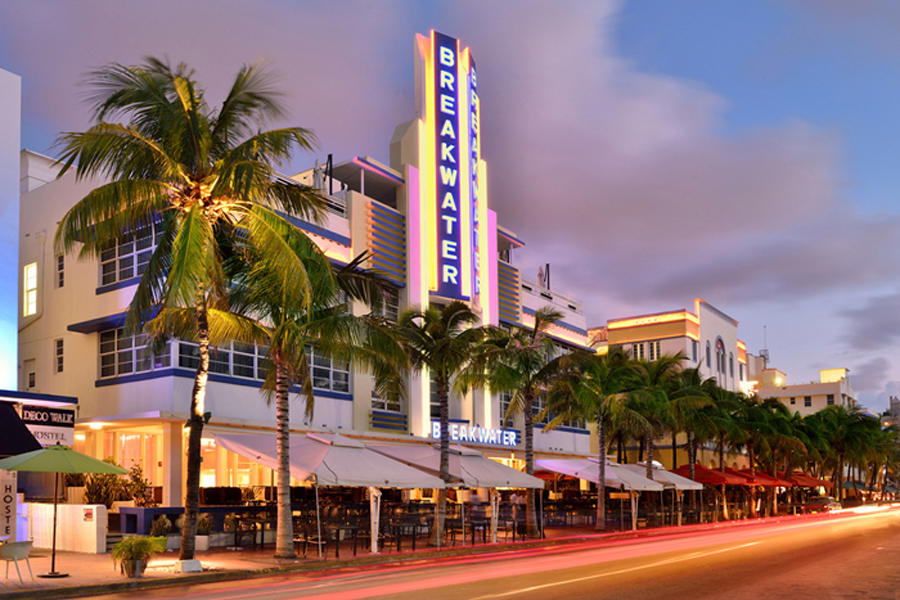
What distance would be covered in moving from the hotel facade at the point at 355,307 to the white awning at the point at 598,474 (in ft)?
18.4

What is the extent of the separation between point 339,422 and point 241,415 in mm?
5451

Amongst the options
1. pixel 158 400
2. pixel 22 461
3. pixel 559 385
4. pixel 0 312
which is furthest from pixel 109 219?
pixel 559 385

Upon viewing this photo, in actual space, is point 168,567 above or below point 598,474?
below

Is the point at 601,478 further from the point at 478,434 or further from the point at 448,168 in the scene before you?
the point at 448,168

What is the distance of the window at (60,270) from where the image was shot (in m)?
32.4

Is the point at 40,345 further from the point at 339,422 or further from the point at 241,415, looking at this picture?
the point at 339,422

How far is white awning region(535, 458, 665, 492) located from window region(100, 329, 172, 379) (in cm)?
1636

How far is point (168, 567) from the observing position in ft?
63.6

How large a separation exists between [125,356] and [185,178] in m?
12.1

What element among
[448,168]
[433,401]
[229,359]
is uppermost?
[448,168]

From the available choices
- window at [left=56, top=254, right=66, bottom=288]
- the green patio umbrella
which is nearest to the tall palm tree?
the green patio umbrella

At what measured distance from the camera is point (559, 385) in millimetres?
33906

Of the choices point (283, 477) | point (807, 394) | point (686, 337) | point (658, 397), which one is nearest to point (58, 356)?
point (283, 477)

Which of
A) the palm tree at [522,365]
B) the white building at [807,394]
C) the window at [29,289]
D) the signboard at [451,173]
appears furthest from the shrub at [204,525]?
the white building at [807,394]
